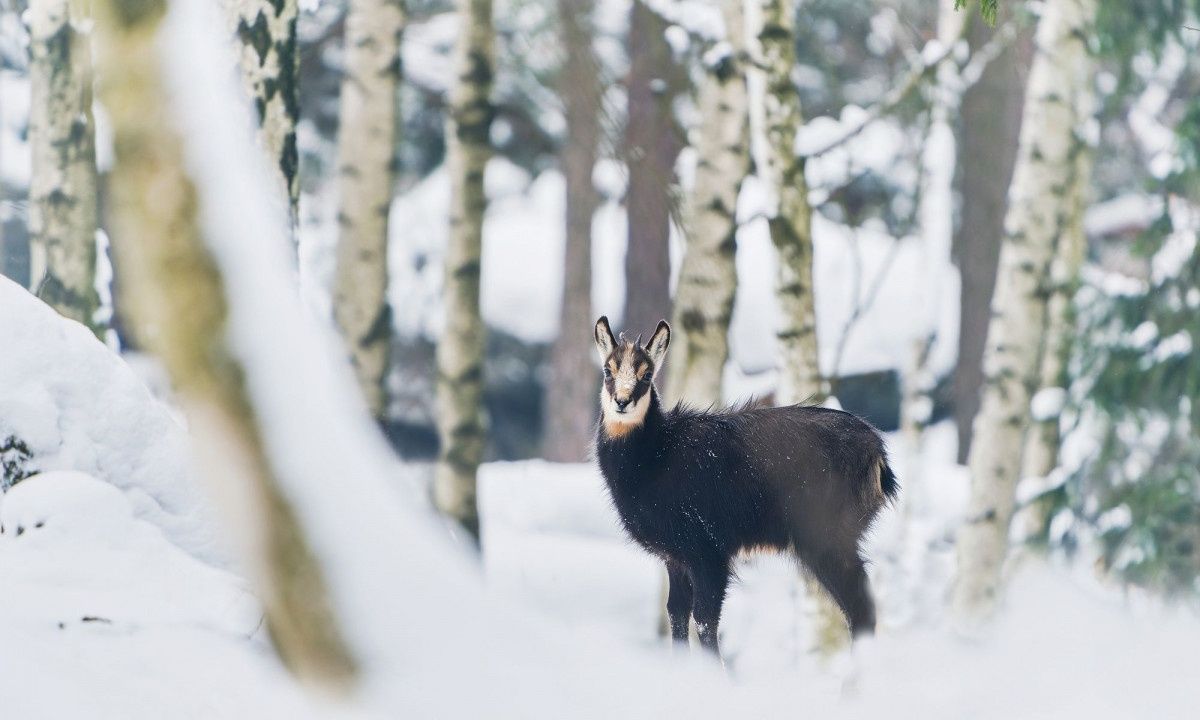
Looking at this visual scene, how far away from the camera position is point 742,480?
18.5 ft

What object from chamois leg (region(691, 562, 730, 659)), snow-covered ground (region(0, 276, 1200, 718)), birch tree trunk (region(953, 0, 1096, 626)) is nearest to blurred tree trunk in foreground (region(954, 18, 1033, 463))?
birch tree trunk (region(953, 0, 1096, 626))

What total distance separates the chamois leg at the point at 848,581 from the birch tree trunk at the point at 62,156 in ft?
15.4

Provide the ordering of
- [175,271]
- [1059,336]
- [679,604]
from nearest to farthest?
[175,271]
[679,604]
[1059,336]

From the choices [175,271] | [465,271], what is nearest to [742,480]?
[175,271]

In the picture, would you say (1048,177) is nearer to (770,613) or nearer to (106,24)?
(770,613)

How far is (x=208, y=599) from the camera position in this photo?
4.40m

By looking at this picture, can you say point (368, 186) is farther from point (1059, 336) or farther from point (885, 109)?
point (1059, 336)

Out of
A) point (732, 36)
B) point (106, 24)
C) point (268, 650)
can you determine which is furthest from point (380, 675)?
point (732, 36)

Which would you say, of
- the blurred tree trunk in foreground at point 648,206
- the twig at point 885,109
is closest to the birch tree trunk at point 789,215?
the twig at point 885,109

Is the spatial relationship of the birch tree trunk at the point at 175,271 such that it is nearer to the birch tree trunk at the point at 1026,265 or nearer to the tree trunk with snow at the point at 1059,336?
the birch tree trunk at the point at 1026,265

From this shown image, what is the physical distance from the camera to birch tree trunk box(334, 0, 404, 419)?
869 cm

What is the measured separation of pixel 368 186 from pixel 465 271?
880 mm

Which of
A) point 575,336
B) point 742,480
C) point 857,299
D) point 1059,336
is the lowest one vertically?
point 575,336

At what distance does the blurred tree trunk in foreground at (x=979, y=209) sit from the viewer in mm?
16344
